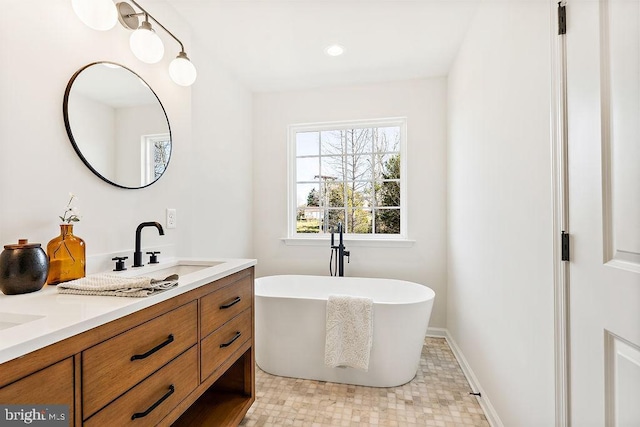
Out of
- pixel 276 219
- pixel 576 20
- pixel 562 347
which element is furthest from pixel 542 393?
pixel 276 219

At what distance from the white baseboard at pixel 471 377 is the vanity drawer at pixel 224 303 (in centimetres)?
145

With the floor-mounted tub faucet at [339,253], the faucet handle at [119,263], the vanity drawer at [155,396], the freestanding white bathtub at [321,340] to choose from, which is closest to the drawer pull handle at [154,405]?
the vanity drawer at [155,396]

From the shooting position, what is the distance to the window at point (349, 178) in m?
3.18

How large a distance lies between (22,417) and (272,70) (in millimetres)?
2794

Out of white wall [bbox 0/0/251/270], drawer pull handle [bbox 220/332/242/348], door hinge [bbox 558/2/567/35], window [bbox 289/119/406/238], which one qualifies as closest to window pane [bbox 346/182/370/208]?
window [bbox 289/119/406/238]

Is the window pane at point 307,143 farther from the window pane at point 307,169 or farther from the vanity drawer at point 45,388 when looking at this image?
the vanity drawer at point 45,388

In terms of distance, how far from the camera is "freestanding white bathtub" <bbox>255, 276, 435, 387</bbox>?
2086mm

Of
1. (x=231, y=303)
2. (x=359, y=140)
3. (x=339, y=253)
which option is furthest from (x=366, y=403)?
(x=359, y=140)

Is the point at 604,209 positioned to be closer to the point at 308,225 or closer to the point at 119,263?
the point at 119,263

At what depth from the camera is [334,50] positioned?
247cm

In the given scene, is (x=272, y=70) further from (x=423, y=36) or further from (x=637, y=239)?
(x=637, y=239)

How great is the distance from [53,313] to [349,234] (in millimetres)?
2616

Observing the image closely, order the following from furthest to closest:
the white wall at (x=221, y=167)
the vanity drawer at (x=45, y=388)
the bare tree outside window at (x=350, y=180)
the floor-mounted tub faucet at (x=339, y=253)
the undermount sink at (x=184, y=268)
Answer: the bare tree outside window at (x=350, y=180), the floor-mounted tub faucet at (x=339, y=253), the white wall at (x=221, y=167), the undermount sink at (x=184, y=268), the vanity drawer at (x=45, y=388)

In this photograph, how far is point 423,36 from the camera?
2.31 metres
